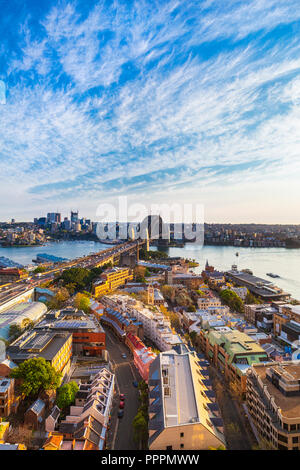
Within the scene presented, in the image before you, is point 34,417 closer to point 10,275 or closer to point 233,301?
point 233,301

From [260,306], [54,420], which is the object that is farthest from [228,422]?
[260,306]

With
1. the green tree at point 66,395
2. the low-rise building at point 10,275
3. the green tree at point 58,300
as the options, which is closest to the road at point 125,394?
the green tree at point 66,395

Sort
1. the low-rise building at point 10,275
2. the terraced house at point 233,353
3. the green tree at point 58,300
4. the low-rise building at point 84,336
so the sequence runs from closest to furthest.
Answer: the terraced house at point 233,353 → the low-rise building at point 84,336 → the green tree at point 58,300 → the low-rise building at point 10,275

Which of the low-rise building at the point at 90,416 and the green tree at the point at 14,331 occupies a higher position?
the green tree at the point at 14,331

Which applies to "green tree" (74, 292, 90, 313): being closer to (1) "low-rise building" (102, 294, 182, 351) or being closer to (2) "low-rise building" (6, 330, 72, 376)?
(1) "low-rise building" (102, 294, 182, 351)

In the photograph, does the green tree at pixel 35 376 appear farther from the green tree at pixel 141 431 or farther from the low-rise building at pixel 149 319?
the low-rise building at pixel 149 319

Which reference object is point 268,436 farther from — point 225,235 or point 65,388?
point 225,235
